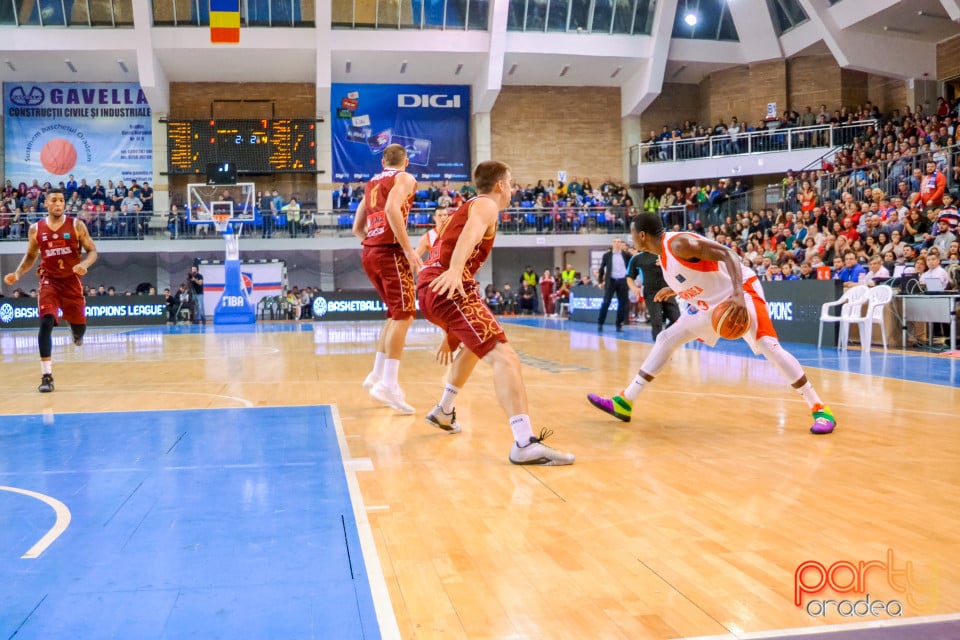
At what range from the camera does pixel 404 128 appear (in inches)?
1302

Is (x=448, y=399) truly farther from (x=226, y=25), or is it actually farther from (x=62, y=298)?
(x=226, y=25)

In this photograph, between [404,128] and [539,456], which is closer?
[539,456]

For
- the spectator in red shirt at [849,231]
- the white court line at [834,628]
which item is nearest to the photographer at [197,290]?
the spectator in red shirt at [849,231]

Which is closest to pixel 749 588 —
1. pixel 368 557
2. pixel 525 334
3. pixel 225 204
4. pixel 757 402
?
pixel 368 557

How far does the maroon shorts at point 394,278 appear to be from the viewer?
6.55 meters

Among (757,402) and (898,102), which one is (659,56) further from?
(757,402)

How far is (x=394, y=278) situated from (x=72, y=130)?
29.9 m

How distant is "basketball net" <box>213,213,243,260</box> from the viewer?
24.0 metres

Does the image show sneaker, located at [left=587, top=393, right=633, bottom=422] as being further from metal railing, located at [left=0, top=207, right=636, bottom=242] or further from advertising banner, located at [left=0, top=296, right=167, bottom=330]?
metal railing, located at [left=0, top=207, right=636, bottom=242]

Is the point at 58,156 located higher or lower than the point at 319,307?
higher

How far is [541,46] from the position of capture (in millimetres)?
29750

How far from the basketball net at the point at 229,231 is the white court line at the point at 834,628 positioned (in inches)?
912

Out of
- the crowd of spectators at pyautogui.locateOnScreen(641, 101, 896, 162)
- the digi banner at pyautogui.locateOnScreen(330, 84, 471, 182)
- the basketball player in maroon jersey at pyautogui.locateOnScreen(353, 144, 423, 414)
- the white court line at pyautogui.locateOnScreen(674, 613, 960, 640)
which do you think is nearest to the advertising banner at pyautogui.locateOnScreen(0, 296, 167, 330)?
the digi banner at pyautogui.locateOnScreen(330, 84, 471, 182)

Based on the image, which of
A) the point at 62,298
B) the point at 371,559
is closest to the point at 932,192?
the point at 62,298
